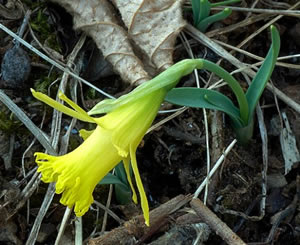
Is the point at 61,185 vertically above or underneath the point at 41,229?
above

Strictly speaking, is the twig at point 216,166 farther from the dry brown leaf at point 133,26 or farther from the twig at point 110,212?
the dry brown leaf at point 133,26

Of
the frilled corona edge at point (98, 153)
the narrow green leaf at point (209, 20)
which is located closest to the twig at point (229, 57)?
the narrow green leaf at point (209, 20)

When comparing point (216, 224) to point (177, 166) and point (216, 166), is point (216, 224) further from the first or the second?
point (177, 166)

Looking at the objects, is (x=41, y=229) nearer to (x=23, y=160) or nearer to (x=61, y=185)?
(x=23, y=160)

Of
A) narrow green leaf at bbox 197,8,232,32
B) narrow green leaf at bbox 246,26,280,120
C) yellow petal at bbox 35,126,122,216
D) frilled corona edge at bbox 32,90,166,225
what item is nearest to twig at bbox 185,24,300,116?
narrow green leaf at bbox 197,8,232,32

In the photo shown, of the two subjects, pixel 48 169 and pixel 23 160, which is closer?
pixel 48 169

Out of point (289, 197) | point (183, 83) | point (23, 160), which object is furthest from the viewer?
point (183, 83)

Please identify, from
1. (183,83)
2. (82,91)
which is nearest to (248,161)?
(183,83)
